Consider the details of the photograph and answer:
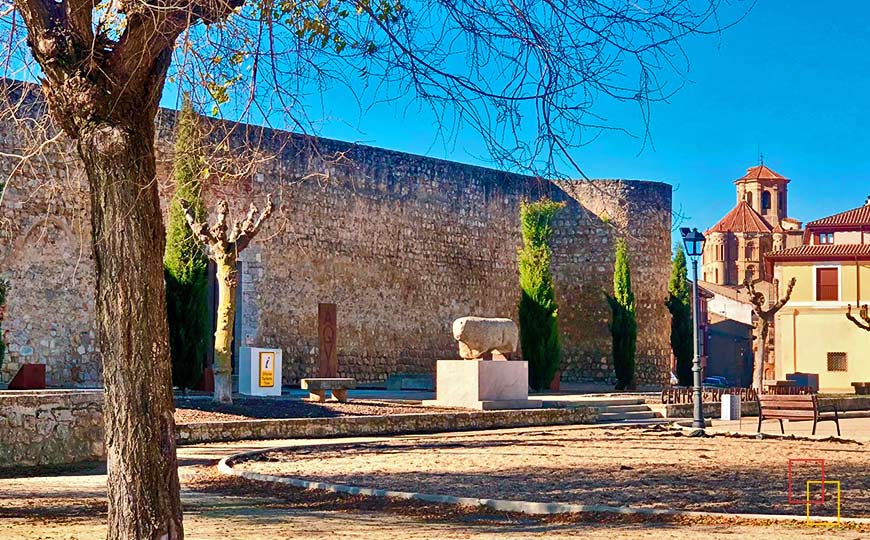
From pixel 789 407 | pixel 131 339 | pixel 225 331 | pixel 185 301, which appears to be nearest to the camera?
pixel 131 339

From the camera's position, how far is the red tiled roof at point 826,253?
48125 millimetres

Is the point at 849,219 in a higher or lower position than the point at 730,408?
higher

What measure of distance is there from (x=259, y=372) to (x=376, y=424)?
14.9ft

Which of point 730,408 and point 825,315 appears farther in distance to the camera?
point 825,315

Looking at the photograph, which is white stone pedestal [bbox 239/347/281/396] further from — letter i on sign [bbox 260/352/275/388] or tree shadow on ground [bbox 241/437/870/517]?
tree shadow on ground [bbox 241/437/870/517]

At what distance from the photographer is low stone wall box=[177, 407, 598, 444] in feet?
53.4

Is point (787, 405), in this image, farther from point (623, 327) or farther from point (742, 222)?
point (742, 222)

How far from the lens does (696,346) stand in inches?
763

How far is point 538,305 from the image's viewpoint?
32594 mm

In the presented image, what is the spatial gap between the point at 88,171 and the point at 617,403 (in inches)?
792

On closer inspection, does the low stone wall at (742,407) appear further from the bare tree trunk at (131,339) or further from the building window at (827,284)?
the building window at (827,284)

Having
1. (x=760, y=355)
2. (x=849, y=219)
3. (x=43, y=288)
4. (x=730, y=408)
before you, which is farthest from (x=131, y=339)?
(x=849, y=219)

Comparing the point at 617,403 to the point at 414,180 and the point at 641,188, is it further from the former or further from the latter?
the point at 641,188

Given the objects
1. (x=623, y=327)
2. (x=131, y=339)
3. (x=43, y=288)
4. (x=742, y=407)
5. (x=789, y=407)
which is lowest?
(x=742, y=407)
